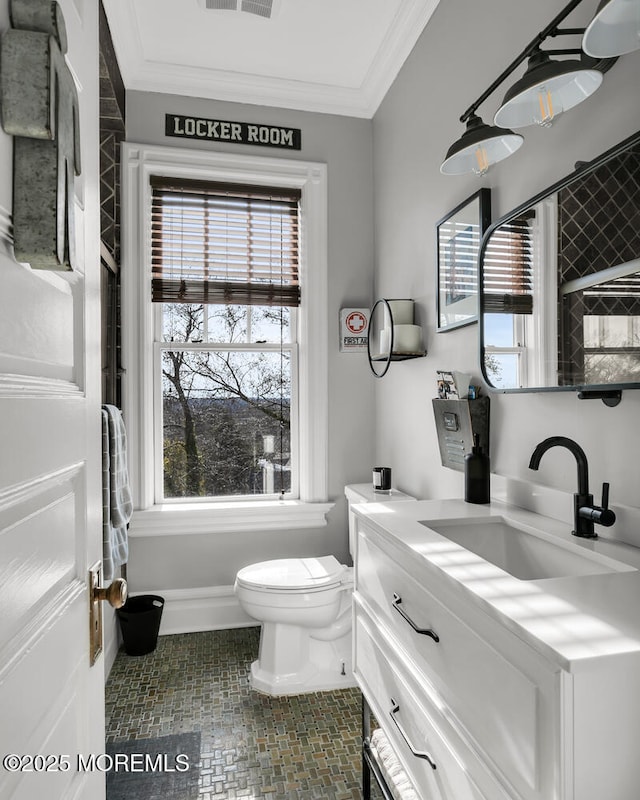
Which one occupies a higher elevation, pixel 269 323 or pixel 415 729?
pixel 269 323

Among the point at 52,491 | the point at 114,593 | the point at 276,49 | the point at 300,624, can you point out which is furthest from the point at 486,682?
the point at 276,49

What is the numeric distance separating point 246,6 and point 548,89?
1.57m

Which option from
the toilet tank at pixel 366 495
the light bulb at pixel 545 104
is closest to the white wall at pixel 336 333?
the toilet tank at pixel 366 495

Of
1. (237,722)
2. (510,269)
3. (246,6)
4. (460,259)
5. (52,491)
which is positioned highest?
(246,6)

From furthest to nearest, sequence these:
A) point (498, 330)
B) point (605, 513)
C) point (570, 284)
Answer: point (498, 330)
point (570, 284)
point (605, 513)

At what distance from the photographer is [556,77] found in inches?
45.3

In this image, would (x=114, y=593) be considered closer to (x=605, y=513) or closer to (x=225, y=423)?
(x=605, y=513)

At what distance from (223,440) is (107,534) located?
1.12 meters

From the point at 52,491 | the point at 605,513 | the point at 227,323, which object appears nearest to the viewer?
the point at 52,491

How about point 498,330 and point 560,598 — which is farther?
point 498,330

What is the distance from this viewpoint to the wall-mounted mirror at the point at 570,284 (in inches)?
43.7

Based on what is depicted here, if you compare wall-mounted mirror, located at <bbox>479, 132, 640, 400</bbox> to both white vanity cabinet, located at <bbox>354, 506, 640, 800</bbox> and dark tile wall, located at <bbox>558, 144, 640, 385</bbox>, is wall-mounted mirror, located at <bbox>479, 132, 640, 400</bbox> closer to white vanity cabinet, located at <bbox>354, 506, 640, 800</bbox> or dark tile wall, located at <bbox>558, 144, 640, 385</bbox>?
dark tile wall, located at <bbox>558, 144, 640, 385</bbox>

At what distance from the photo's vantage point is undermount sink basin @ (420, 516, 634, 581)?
1134mm

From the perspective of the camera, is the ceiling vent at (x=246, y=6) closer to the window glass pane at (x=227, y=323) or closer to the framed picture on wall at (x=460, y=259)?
the framed picture on wall at (x=460, y=259)
